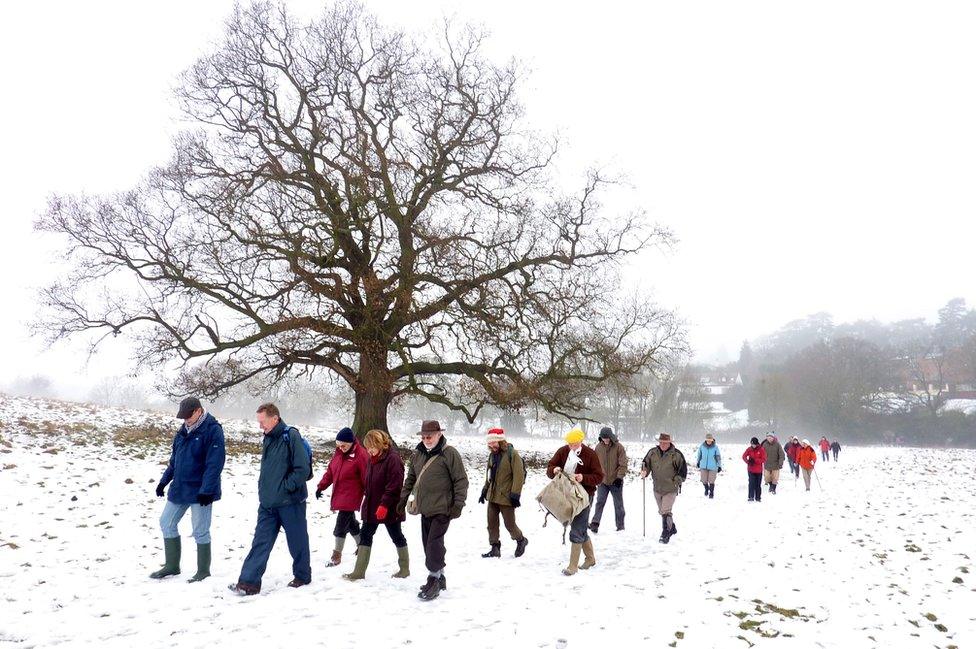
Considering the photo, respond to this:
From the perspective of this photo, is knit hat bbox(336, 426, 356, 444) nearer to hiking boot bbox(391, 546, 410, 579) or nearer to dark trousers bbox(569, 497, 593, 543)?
hiking boot bbox(391, 546, 410, 579)

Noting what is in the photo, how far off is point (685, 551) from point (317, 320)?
11354mm

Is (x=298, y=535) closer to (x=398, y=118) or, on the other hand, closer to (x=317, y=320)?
(x=317, y=320)

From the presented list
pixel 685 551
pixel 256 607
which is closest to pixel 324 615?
pixel 256 607

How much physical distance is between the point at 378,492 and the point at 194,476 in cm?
214

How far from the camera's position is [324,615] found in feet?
18.5

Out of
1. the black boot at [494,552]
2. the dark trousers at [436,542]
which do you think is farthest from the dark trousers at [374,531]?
the black boot at [494,552]

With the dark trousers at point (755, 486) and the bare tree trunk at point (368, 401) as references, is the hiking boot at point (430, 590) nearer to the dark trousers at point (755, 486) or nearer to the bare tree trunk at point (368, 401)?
the bare tree trunk at point (368, 401)

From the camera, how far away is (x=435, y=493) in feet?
21.5

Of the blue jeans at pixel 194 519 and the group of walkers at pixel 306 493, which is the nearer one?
the group of walkers at pixel 306 493

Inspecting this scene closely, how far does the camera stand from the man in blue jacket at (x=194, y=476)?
6414 mm

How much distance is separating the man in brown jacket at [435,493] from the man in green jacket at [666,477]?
4.94 meters

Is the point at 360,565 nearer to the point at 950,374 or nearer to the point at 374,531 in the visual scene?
the point at 374,531

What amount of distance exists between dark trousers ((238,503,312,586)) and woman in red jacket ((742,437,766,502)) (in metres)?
13.1

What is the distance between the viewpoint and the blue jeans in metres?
6.46
